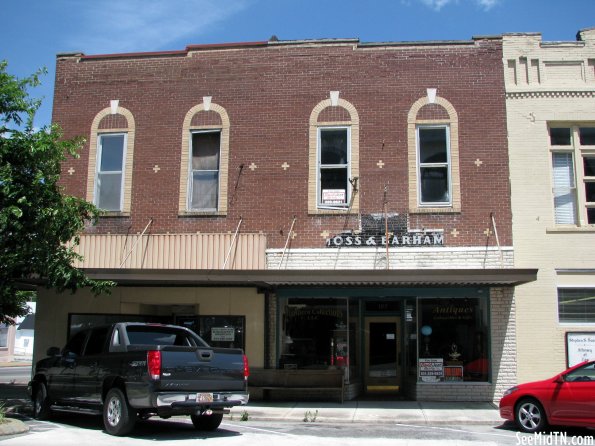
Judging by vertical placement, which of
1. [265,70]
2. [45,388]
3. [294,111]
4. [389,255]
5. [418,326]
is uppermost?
[265,70]

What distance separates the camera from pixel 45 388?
12344 millimetres

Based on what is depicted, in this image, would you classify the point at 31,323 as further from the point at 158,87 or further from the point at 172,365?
the point at 172,365

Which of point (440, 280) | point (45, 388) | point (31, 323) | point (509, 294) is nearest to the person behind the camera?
point (45, 388)

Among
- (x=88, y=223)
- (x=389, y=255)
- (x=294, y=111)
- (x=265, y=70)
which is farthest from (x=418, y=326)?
(x=88, y=223)

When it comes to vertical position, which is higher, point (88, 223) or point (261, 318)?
point (88, 223)

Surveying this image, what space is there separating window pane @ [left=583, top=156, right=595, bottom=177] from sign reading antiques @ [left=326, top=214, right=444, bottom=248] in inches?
154

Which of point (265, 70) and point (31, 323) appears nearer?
point (265, 70)

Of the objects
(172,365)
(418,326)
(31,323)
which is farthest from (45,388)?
(31,323)

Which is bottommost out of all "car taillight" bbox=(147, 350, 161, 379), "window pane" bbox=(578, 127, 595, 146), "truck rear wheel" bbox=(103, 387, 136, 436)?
"truck rear wheel" bbox=(103, 387, 136, 436)

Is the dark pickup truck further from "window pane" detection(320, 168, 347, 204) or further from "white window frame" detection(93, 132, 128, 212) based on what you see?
"white window frame" detection(93, 132, 128, 212)

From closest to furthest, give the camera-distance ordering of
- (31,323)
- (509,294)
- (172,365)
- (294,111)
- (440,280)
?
(172,365) < (440,280) < (509,294) < (294,111) < (31,323)

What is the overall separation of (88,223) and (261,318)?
17.1ft

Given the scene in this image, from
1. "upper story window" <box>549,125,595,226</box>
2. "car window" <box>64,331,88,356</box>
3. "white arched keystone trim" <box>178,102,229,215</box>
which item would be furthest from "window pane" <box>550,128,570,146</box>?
"car window" <box>64,331,88,356</box>

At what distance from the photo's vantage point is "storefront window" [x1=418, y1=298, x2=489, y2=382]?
1576cm
